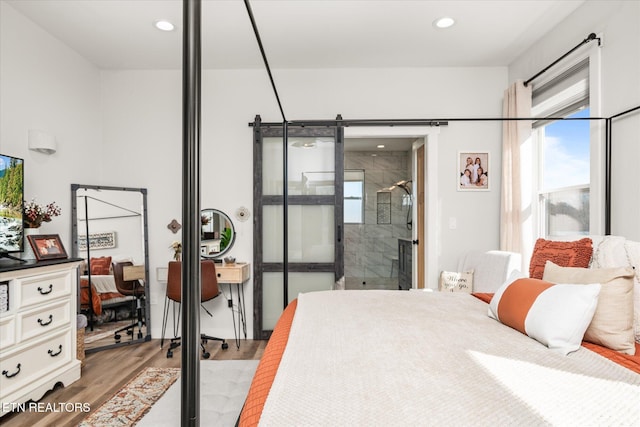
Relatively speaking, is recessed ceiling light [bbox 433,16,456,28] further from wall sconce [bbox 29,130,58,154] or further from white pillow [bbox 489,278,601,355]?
wall sconce [bbox 29,130,58,154]

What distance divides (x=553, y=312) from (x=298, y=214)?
101 inches

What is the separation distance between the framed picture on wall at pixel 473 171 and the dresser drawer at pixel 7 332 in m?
3.76

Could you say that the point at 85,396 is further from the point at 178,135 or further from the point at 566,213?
the point at 566,213

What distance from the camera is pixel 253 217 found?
11.8 feet

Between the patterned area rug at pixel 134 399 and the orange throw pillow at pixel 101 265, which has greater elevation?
the orange throw pillow at pixel 101 265

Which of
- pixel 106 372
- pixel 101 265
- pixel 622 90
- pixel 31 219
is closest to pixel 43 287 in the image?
pixel 31 219

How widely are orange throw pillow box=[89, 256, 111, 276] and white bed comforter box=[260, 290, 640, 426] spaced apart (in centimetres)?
264

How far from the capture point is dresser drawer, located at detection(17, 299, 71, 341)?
2.20 metres

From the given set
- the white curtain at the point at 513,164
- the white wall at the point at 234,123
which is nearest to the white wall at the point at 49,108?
the white wall at the point at 234,123

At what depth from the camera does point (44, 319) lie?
2350mm

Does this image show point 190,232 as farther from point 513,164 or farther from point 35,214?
point 513,164

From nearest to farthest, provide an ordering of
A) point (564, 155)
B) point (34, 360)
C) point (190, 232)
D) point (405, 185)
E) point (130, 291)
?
1. point (190, 232)
2. point (34, 360)
3. point (564, 155)
4. point (130, 291)
5. point (405, 185)

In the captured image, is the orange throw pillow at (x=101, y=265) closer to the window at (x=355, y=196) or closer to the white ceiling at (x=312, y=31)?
the white ceiling at (x=312, y=31)

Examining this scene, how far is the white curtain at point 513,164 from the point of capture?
10.2 ft
